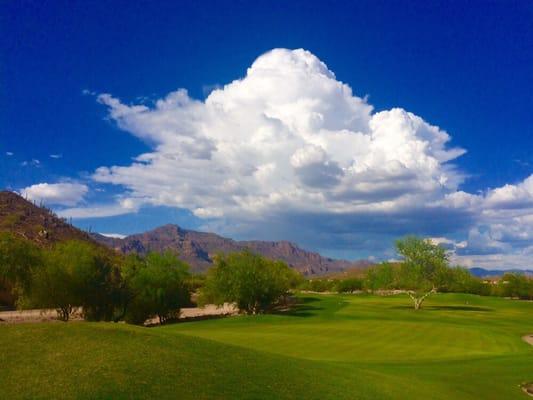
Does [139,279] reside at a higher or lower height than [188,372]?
higher

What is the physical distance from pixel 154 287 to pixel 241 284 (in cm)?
1841

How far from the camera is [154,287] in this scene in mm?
77250

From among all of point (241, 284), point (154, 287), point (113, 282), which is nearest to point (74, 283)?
point (113, 282)

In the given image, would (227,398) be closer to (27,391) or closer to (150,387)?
(150,387)

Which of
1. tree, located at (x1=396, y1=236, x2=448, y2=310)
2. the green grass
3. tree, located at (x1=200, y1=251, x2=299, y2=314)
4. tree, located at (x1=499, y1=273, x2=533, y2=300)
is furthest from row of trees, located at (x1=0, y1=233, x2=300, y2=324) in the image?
tree, located at (x1=499, y1=273, x2=533, y2=300)

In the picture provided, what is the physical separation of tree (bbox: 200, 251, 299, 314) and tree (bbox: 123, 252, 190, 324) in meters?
9.19

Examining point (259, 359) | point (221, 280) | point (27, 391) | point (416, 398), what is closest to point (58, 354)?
point (27, 391)

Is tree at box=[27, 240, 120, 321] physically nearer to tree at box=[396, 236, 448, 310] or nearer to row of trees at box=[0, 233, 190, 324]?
row of trees at box=[0, 233, 190, 324]

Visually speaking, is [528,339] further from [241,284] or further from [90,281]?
[90,281]

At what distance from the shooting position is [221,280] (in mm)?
90812

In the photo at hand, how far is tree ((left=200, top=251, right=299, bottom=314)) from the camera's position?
295ft

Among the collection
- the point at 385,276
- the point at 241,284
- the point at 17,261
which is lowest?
the point at 241,284

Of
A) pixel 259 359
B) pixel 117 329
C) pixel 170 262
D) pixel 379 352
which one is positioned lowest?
pixel 379 352

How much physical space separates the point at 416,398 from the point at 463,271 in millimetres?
96950
